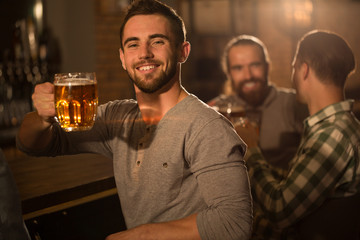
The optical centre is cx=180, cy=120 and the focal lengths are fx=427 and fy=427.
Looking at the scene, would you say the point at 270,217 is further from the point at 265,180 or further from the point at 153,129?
the point at 153,129

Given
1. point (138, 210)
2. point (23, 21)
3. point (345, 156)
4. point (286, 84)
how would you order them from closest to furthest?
point (138, 210), point (345, 156), point (23, 21), point (286, 84)

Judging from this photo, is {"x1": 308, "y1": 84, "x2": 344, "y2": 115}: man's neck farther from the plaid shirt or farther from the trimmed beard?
the trimmed beard

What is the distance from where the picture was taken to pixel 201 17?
15.1ft

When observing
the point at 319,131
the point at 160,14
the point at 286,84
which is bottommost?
the point at 286,84

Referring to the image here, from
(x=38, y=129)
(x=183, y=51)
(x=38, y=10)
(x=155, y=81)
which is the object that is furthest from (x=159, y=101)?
(x=38, y=10)

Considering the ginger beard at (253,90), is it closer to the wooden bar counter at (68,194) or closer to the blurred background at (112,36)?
the blurred background at (112,36)

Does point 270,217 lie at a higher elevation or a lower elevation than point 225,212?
lower

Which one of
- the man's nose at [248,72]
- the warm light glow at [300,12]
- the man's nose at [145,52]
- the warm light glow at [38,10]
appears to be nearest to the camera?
the man's nose at [145,52]

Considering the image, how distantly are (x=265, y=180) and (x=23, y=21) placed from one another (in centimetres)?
247

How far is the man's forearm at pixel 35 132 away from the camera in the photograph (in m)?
1.19

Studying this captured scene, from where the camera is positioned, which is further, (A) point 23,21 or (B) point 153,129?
(A) point 23,21

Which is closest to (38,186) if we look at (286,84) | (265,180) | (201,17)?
(265,180)

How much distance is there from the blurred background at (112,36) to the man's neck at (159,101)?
1.27 ft

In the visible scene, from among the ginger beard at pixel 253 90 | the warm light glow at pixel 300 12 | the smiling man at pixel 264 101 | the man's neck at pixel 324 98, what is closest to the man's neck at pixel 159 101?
the man's neck at pixel 324 98
